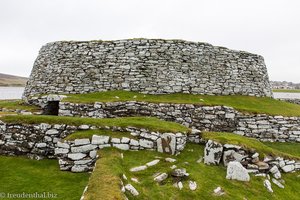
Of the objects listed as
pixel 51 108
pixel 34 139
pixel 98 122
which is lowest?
pixel 34 139

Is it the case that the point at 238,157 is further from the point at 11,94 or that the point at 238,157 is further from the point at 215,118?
the point at 11,94

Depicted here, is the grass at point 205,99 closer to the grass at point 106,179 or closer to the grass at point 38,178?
the grass at point 38,178

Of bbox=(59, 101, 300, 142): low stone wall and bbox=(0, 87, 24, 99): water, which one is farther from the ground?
bbox=(59, 101, 300, 142): low stone wall

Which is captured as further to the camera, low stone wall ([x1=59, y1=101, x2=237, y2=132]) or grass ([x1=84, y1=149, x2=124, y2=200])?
low stone wall ([x1=59, y1=101, x2=237, y2=132])

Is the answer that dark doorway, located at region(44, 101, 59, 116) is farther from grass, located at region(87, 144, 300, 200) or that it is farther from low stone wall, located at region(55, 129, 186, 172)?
grass, located at region(87, 144, 300, 200)

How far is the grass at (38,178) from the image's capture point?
27.8 feet

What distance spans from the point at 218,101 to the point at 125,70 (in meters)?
7.27

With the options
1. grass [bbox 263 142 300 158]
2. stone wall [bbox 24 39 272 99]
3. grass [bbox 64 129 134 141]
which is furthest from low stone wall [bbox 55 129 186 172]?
stone wall [bbox 24 39 272 99]

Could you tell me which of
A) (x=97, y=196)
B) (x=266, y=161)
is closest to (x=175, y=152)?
(x=266, y=161)

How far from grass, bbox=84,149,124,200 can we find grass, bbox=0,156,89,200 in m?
0.94

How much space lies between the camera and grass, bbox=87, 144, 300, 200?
7820 millimetres

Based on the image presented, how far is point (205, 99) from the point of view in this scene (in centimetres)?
1903

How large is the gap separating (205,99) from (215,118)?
2.65 m

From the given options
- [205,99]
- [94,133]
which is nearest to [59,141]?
[94,133]
